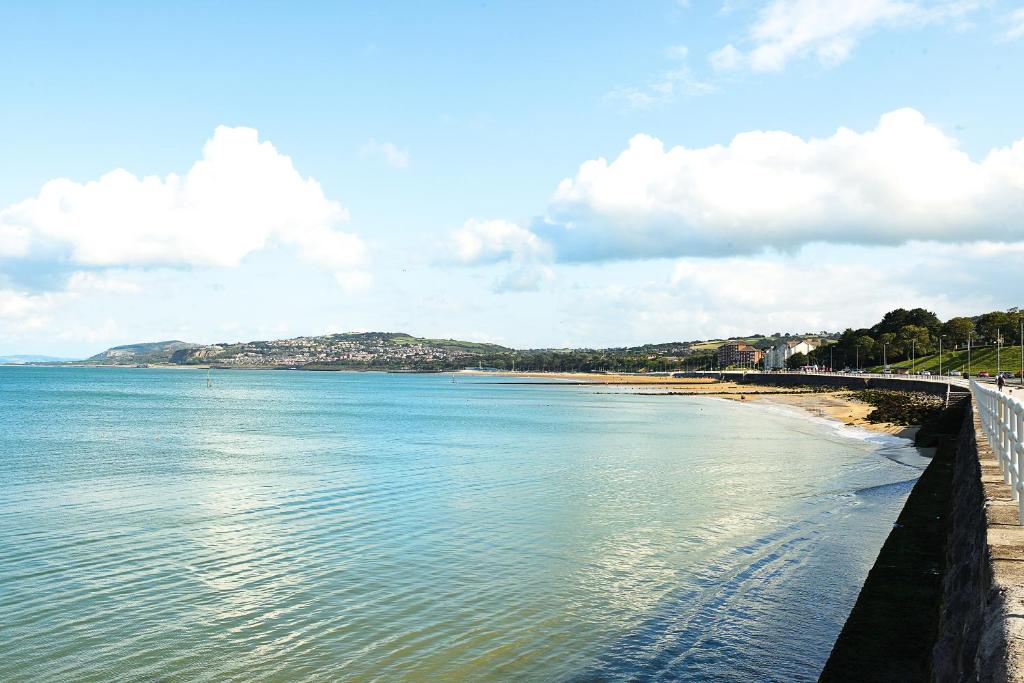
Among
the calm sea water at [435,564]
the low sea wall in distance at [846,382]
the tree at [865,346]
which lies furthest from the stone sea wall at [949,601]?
the tree at [865,346]

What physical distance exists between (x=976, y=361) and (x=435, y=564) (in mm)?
139983

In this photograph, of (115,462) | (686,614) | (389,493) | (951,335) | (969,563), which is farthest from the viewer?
(951,335)

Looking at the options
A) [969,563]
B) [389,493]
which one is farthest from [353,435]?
[969,563]

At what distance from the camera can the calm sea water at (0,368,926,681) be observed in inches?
444

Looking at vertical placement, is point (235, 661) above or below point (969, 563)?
below

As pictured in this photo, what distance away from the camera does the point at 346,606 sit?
44.3 feet

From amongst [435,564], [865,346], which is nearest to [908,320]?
[865,346]

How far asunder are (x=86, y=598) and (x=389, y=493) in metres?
12.7

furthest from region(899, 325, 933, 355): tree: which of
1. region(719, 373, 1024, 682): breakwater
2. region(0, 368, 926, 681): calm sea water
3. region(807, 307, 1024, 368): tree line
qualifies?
region(719, 373, 1024, 682): breakwater

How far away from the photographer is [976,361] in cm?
13088

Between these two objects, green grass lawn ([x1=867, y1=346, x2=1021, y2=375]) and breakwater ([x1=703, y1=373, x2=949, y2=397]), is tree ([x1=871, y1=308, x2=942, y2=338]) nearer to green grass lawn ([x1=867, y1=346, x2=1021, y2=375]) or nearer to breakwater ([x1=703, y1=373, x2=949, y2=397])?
green grass lawn ([x1=867, y1=346, x2=1021, y2=375])

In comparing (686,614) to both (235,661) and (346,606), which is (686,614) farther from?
(235,661)

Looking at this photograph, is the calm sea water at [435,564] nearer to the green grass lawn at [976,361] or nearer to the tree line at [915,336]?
the green grass lawn at [976,361]

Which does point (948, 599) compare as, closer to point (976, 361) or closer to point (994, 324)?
point (976, 361)
